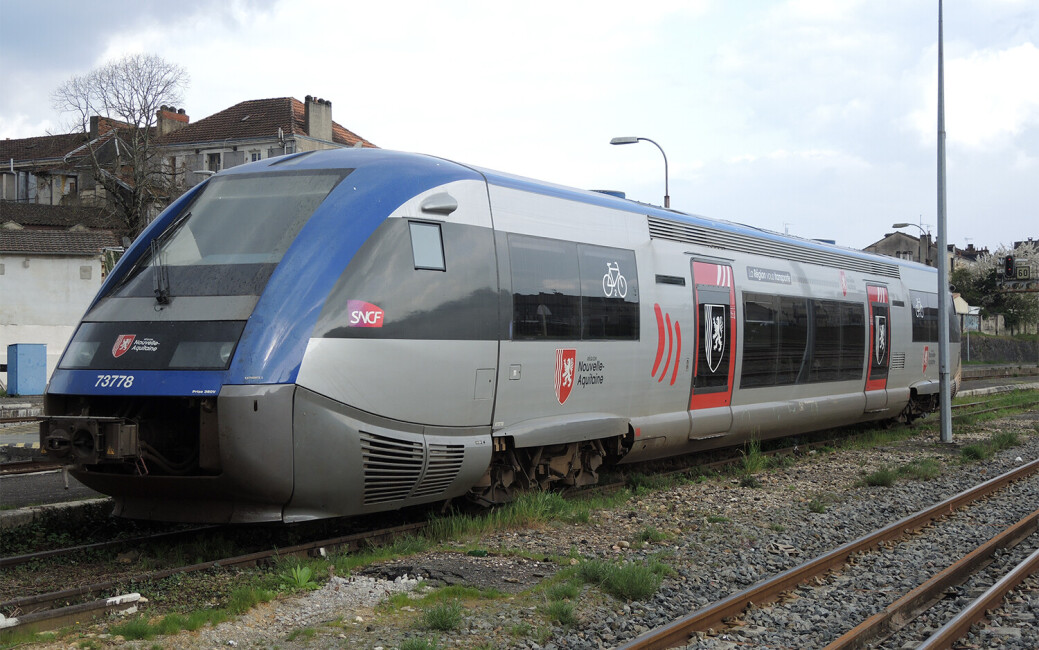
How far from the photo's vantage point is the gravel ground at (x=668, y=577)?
571cm

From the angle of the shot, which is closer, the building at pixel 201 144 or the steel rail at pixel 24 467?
the steel rail at pixel 24 467

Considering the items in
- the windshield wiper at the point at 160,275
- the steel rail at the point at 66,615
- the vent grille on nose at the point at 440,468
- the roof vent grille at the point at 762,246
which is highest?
the roof vent grille at the point at 762,246

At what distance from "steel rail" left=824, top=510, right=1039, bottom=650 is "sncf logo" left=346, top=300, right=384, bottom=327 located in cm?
397

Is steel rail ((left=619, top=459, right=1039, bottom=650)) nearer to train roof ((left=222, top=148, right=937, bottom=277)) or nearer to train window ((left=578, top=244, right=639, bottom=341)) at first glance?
train window ((left=578, top=244, right=639, bottom=341))

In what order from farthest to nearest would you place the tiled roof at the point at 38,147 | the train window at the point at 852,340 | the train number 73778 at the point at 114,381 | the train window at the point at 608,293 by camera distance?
the tiled roof at the point at 38,147 → the train window at the point at 852,340 → the train window at the point at 608,293 → the train number 73778 at the point at 114,381

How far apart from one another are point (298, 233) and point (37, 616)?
3.33m

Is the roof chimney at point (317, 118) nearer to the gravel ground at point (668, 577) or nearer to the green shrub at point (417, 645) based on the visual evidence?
the gravel ground at point (668, 577)

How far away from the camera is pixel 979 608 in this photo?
6.60 m

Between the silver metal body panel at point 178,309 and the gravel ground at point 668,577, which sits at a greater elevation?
the silver metal body panel at point 178,309

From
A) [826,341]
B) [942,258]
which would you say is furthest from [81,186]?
[826,341]

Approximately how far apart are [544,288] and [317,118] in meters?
55.9

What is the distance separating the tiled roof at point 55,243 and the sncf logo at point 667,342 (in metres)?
27.8

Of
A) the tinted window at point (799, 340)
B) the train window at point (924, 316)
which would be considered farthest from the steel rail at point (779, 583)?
the train window at point (924, 316)

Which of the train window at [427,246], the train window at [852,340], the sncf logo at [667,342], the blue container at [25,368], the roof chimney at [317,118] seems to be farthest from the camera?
the roof chimney at [317,118]
